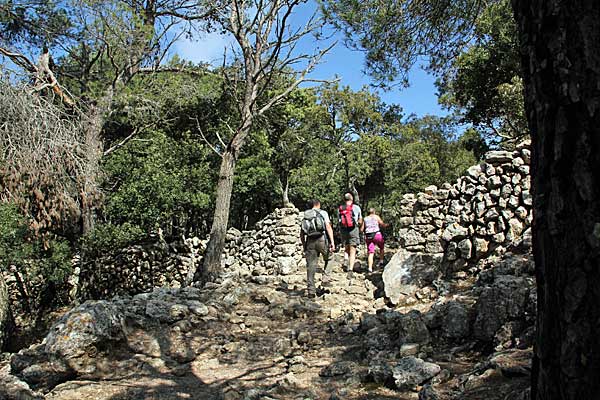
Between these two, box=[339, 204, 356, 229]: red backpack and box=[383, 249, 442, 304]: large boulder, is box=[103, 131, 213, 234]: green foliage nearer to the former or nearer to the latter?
box=[339, 204, 356, 229]: red backpack

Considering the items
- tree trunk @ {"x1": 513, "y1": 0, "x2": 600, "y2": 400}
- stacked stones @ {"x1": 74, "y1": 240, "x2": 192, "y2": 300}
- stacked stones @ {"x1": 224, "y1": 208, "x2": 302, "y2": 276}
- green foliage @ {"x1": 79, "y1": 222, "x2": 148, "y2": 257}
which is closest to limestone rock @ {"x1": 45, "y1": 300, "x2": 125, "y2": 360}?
tree trunk @ {"x1": 513, "y1": 0, "x2": 600, "y2": 400}

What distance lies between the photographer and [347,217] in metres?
8.88

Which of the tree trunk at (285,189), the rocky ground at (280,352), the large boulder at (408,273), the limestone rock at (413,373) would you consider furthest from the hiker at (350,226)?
the tree trunk at (285,189)

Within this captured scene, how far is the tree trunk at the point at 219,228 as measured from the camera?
34.2 feet

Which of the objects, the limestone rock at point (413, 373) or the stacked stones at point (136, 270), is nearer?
the limestone rock at point (413, 373)

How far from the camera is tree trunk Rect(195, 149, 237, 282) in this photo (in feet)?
34.2

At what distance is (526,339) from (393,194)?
69.2 feet

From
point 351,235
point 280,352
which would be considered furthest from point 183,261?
point 280,352

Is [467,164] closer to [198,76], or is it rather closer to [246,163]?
[246,163]

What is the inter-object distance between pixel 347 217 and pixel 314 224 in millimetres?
1564

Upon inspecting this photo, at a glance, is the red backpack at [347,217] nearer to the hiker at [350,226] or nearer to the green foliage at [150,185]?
the hiker at [350,226]

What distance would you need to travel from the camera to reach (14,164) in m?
6.18

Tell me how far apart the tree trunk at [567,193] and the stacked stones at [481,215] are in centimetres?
508

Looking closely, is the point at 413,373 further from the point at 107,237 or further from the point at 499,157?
the point at 107,237
